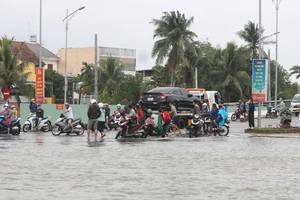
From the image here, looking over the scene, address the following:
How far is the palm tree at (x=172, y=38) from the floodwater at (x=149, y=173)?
1760 inches

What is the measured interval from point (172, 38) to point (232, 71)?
33.4 feet

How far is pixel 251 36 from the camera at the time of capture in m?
80.7

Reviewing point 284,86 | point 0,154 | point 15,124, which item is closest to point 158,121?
point 15,124

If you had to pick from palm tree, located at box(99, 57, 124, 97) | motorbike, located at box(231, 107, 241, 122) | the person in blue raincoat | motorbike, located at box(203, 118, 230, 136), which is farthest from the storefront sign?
palm tree, located at box(99, 57, 124, 97)

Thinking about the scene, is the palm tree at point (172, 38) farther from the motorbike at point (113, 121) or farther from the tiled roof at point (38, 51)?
the motorbike at point (113, 121)

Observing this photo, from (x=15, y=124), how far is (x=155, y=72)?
65430 mm

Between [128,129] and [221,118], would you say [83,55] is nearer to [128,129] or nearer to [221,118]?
[221,118]

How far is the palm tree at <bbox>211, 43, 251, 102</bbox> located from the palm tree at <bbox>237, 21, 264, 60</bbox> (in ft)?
17.7

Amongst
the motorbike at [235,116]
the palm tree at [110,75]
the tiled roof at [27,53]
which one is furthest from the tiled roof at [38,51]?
the motorbike at [235,116]

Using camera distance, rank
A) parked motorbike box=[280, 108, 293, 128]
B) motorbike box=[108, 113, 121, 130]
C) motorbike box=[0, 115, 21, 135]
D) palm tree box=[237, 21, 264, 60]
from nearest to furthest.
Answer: motorbike box=[0, 115, 21, 135]
parked motorbike box=[280, 108, 293, 128]
motorbike box=[108, 113, 121, 130]
palm tree box=[237, 21, 264, 60]

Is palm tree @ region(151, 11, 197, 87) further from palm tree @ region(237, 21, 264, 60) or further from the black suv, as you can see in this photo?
the black suv

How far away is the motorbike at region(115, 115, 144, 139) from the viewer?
29.5 metres

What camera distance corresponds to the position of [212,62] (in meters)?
78.9

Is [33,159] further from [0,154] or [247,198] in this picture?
[247,198]
